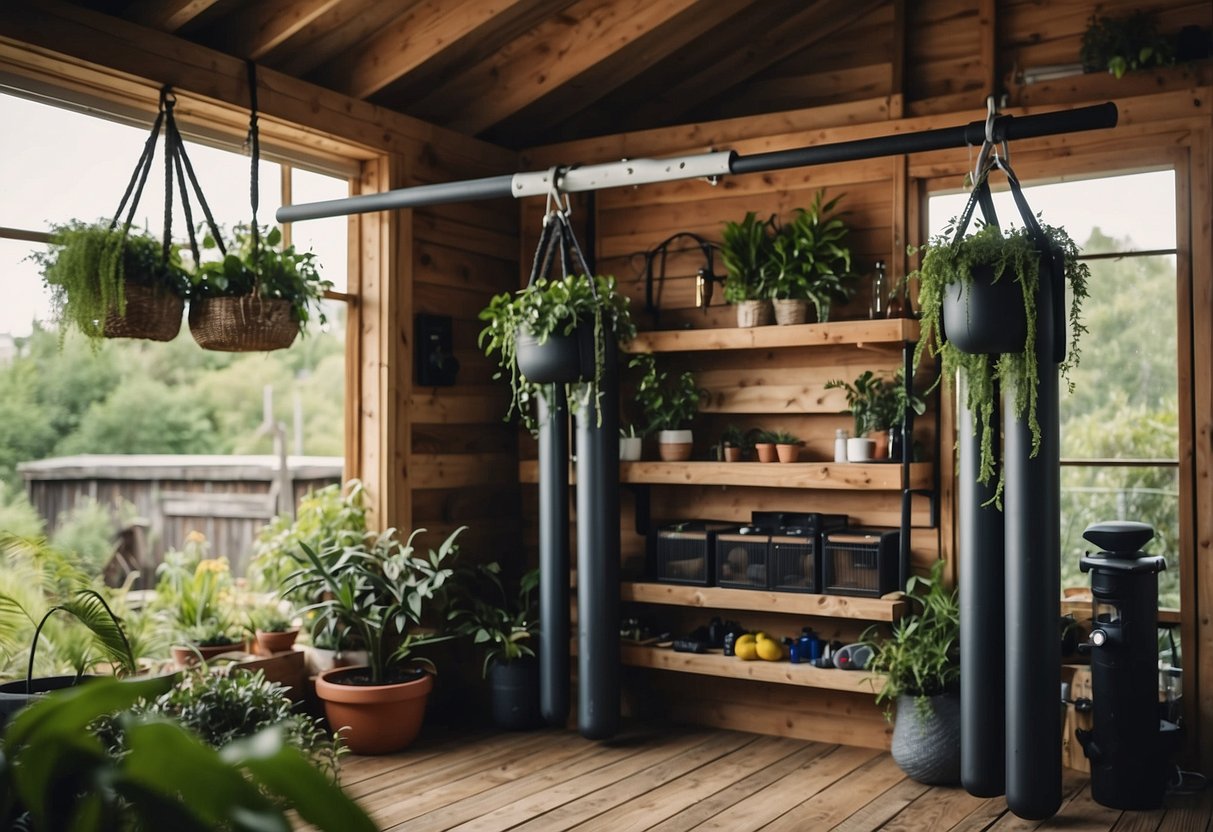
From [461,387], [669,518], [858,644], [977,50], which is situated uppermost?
[977,50]

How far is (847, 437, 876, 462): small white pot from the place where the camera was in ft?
15.3

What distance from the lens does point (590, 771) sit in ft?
14.4

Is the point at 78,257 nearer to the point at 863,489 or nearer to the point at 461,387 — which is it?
the point at 461,387

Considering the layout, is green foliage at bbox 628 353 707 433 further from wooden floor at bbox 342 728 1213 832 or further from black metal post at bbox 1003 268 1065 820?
black metal post at bbox 1003 268 1065 820

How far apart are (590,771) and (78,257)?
2.59 meters

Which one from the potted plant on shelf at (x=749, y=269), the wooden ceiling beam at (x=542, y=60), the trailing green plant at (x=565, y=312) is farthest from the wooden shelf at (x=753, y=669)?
the wooden ceiling beam at (x=542, y=60)

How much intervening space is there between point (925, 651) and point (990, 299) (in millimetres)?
1487

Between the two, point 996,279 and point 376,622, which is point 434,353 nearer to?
point 376,622

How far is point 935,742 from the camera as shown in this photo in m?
4.17

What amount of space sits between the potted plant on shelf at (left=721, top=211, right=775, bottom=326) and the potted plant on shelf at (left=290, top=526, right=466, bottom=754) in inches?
63.8

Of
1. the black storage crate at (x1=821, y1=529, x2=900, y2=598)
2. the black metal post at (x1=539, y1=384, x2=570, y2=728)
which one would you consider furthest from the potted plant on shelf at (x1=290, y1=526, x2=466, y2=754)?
the black storage crate at (x1=821, y1=529, x2=900, y2=598)

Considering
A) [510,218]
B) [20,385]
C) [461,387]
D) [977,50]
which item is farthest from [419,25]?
[20,385]

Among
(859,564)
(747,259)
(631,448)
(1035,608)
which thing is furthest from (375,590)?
(1035,608)

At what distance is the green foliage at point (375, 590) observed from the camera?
4.64 metres
